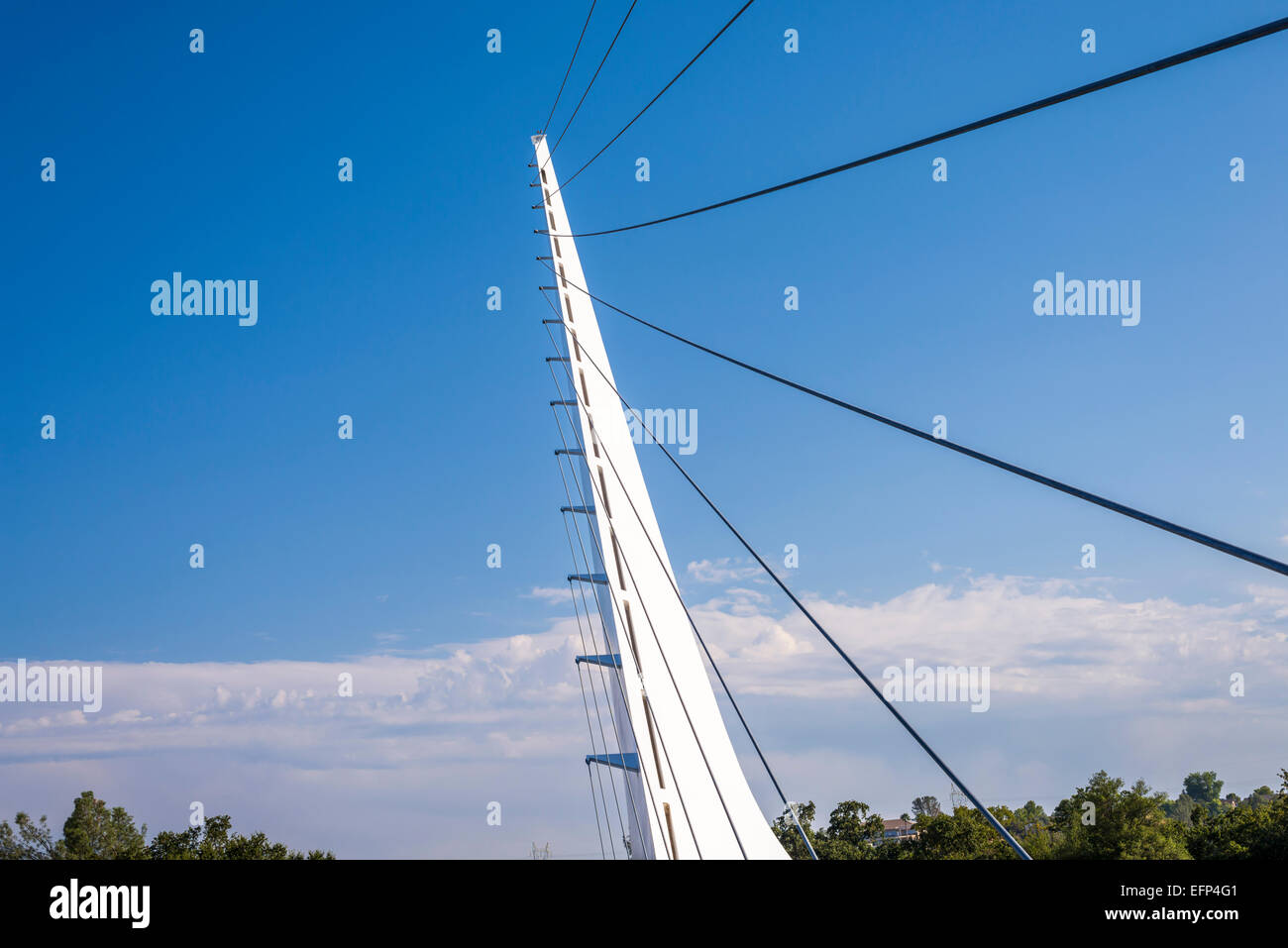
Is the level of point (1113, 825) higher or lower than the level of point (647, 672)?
lower

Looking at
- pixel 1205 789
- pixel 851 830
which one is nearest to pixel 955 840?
pixel 851 830

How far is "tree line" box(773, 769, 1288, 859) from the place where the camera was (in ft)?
164

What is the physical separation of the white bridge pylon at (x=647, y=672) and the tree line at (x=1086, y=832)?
1736 inches

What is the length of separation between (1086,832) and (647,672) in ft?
226

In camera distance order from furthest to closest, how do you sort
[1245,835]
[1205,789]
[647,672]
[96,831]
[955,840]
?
[1205,789] → [96,831] → [955,840] → [1245,835] → [647,672]

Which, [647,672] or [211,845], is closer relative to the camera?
[647,672]

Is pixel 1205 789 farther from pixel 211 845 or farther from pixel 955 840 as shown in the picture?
pixel 211 845

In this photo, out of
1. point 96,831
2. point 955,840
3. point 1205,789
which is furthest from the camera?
point 1205,789

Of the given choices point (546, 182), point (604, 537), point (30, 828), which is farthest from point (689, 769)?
point (30, 828)

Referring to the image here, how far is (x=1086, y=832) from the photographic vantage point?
6538cm

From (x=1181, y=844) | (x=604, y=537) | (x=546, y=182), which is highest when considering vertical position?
(x=546, y=182)
